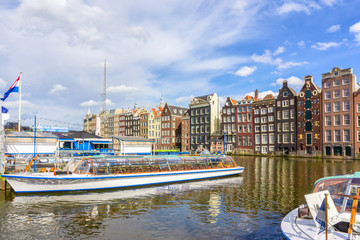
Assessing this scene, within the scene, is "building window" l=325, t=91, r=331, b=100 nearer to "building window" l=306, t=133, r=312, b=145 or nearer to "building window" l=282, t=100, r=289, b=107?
"building window" l=282, t=100, r=289, b=107

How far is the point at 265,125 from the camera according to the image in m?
84.6

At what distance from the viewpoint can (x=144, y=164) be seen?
92.9ft

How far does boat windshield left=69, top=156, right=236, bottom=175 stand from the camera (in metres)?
25.2

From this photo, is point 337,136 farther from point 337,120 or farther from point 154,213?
point 154,213

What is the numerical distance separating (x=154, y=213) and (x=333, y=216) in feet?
35.4

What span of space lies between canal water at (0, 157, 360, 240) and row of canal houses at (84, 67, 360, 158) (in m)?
36.7

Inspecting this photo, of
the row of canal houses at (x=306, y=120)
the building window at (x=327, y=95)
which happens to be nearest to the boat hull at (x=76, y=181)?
the row of canal houses at (x=306, y=120)

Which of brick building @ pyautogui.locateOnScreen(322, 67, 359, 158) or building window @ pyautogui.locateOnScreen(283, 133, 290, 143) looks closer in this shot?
brick building @ pyautogui.locateOnScreen(322, 67, 359, 158)

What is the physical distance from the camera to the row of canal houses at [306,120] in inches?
2682

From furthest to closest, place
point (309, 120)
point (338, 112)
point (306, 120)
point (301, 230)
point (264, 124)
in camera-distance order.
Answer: point (264, 124)
point (306, 120)
point (309, 120)
point (338, 112)
point (301, 230)

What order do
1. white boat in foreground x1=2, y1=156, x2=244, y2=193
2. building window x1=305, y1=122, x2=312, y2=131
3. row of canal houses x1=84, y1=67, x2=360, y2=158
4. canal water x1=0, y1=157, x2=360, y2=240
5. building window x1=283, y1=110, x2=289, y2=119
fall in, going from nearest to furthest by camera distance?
canal water x1=0, y1=157, x2=360, y2=240 → white boat in foreground x1=2, y1=156, x2=244, y2=193 → row of canal houses x1=84, y1=67, x2=360, y2=158 → building window x1=305, y1=122, x2=312, y2=131 → building window x1=283, y1=110, x2=289, y2=119

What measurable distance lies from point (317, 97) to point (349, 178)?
69541 mm

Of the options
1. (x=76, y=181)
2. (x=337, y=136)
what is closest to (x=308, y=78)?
(x=337, y=136)

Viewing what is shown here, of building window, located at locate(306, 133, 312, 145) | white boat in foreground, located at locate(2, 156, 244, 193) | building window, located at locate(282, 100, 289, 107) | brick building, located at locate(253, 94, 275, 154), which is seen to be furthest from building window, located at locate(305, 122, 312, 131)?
white boat in foreground, located at locate(2, 156, 244, 193)
